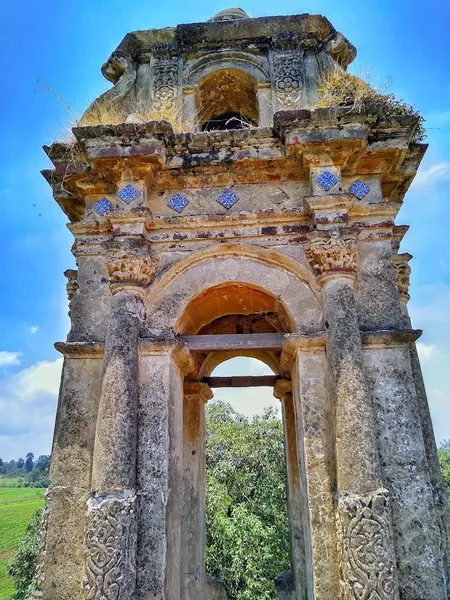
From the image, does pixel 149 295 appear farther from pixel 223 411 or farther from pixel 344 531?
pixel 223 411

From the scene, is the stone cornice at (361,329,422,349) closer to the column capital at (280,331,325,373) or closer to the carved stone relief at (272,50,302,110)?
the column capital at (280,331,325,373)

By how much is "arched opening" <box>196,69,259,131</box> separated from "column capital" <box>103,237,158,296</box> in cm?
270

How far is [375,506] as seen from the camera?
393 centimetres

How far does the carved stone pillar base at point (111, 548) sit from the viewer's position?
12.8 ft

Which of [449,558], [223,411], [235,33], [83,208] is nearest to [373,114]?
[235,33]

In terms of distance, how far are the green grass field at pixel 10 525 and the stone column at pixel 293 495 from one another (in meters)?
28.4

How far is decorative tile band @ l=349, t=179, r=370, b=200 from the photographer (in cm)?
555

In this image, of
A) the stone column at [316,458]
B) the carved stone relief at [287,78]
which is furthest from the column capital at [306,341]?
the carved stone relief at [287,78]

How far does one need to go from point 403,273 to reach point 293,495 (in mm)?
3318

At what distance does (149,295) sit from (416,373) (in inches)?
123

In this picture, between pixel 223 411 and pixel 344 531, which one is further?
pixel 223 411

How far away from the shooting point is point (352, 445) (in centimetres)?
416

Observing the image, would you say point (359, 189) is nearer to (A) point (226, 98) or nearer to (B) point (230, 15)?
(A) point (226, 98)

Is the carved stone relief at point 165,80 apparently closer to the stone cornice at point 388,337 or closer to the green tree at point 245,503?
the stone cornice at point 388,337
